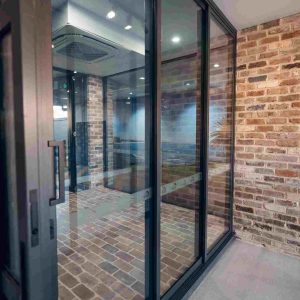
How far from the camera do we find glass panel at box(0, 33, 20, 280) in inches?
39.9

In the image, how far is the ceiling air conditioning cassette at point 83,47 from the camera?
2819 millimetres

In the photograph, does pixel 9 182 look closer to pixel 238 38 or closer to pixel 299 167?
pixel 299 167

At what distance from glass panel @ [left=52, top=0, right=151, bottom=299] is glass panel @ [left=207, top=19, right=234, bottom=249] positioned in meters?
0.86

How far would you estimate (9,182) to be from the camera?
1.09m

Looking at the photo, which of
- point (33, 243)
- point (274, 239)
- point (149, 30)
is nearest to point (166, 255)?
point (274, 239)

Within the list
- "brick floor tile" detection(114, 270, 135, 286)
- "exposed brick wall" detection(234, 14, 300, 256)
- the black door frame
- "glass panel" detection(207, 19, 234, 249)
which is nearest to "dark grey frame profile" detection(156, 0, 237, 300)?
"glass panel" detection(207, 19, 234, 249)

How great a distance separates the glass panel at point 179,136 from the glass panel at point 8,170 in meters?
1.11

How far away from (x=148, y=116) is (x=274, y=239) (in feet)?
7.18

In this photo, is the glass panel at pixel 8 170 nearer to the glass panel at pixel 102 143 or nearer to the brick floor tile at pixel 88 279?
the glass panel at pixel 102 143

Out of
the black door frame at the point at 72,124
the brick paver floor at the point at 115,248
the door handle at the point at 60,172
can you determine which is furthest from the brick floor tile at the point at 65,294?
→ the black door frame at the point at 72,124

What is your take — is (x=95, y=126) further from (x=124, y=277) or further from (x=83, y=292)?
(x=83, y=292)

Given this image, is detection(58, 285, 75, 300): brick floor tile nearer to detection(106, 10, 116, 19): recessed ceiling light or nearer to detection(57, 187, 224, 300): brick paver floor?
detection(57, 187, 224, 300): brick paver floor

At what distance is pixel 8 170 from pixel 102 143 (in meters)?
4.08

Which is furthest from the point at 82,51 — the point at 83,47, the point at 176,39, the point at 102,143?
the point at 102,143
